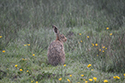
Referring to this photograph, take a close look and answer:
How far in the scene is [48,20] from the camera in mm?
8898

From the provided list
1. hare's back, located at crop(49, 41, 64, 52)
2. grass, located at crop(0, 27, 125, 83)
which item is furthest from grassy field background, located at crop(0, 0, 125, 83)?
hare's back, located at crop(49, 41, 64, 52)

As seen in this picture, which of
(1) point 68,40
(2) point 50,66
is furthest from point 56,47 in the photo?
(1) point 68,40

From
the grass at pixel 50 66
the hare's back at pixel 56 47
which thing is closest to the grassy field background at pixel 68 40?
the grass at pixel 50 66

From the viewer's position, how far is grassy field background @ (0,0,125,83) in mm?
4508

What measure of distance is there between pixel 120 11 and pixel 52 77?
6565 millimetres

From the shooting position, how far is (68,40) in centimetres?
718

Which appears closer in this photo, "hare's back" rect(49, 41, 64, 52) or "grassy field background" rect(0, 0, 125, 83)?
"grassy field background" rect(0, 0, 125, 83)

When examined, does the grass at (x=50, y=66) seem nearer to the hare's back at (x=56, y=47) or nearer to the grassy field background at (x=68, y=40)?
the grassy field background at (x=68, y=40)

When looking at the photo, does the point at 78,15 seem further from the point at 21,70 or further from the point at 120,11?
the point at 21,70

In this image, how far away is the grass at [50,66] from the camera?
4344 mm

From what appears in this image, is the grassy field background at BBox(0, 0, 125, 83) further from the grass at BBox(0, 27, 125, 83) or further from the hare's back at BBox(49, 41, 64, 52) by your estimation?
the hare's back at BBox(49, 41, 64, 52)

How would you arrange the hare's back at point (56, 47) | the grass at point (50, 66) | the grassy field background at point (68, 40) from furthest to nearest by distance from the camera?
the hare's back at point (56, 47) < the grassy field background at point (68, 40) < the grass at point (50, 66)

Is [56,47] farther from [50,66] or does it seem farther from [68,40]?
[68,40]

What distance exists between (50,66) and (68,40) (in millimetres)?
2174
